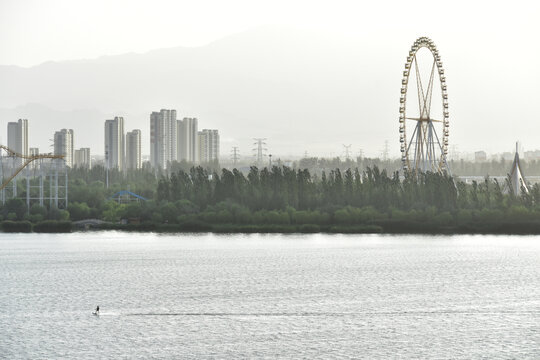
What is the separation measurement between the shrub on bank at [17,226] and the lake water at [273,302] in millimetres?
17838

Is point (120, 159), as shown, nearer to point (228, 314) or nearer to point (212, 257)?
point (212, 257)

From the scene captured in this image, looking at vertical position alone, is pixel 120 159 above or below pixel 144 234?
above

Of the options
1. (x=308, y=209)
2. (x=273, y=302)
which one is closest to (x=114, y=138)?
(x=308, y=209)

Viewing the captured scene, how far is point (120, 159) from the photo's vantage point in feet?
649

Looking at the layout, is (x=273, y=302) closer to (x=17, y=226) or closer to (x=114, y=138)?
(x=17, y=226)

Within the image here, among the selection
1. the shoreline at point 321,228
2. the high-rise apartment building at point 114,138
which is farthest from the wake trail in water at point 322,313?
the high-rise apartment building at point 114,138

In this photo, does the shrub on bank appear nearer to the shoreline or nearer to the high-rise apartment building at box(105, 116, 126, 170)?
the shoreline

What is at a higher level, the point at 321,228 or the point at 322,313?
the point at 321,228

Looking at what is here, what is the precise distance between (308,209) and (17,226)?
28.8 m

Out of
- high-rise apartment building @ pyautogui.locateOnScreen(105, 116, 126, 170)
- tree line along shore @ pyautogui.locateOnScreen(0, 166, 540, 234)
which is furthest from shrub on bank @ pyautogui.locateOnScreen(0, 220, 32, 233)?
high-rise apartment building @ pyautogui.locateOnScreen(105, 116, 126, 170)

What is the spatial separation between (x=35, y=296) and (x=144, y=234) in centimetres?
4496

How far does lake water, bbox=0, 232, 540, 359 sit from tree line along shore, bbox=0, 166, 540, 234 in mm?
14247

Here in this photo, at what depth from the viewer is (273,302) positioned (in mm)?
37375

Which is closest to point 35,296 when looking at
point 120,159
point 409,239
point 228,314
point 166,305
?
point 166,305
